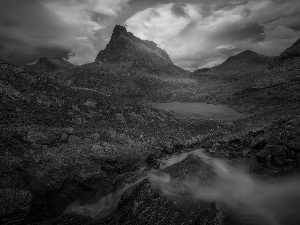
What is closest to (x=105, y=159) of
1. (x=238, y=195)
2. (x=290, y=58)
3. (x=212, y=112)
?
(x=238, y=195)

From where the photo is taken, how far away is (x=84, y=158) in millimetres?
25688

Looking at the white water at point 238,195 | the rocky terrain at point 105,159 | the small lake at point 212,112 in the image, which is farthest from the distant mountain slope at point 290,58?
the white water at point 238,195

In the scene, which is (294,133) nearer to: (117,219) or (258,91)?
(117,219)

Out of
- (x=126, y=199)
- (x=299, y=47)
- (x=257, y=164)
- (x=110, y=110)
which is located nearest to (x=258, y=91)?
(x=299, y=47)

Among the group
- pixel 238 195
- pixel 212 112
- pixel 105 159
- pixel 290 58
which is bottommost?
pixel 212 112

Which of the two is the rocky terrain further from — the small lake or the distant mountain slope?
the distant mountain slope

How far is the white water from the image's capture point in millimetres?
14055

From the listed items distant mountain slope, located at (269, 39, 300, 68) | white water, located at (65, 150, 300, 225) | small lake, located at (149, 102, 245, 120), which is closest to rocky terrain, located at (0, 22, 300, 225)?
white water, located at (65, 150, 300, 225)

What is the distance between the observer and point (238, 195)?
53.9ft

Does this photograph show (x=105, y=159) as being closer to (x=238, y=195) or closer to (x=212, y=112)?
(x=238, y=195)

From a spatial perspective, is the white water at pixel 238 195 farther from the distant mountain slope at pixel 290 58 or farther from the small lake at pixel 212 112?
the distant mountain slope at pixel 290 58

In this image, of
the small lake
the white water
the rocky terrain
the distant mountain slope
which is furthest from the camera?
the distant mountain slope

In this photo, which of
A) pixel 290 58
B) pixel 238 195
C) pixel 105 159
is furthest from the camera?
pixel 290 58

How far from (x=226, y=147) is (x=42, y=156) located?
17.7m
